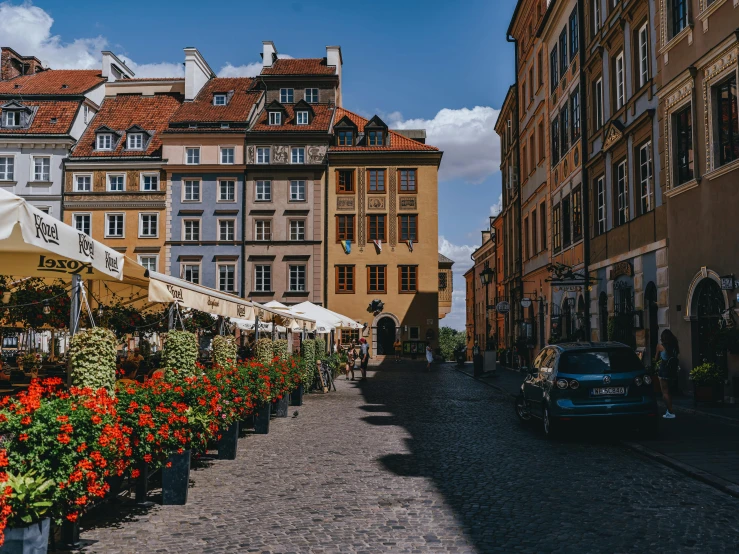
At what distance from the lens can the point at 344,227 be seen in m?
54.0

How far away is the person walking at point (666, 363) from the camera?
1515cm

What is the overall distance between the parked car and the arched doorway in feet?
135

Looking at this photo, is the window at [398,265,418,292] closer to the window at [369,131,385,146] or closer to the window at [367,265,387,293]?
the window at [367,265,387,293]

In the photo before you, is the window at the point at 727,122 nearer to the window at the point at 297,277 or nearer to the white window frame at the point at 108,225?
the window at the point at 297,277

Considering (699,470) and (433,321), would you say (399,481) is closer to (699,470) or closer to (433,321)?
(699,470)

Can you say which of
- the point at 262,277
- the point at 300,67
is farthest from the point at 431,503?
the point at 300,67

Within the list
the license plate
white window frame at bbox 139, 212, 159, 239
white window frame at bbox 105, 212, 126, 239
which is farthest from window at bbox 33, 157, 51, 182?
the license plate

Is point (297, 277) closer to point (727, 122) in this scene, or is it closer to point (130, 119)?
point (130, 119)

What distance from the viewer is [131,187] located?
53.3m

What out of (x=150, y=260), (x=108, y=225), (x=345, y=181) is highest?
(x=345, y=181)

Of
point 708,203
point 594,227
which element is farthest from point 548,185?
point 708,203

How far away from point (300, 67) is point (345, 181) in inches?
416

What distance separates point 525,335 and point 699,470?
1129 inches

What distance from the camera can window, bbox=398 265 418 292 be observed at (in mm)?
53750
